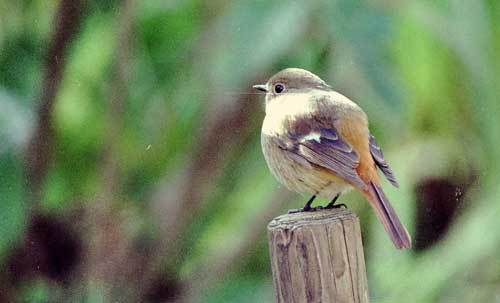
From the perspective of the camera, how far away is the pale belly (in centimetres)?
417

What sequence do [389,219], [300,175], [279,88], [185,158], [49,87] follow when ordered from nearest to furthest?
1. [389,219]
2. [300,175]
3. [279,88]
4. [49,87]
5. [185,158]

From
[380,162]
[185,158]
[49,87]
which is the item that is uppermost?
[380,162]

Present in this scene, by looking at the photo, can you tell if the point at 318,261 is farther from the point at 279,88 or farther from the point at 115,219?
the point at 115,219

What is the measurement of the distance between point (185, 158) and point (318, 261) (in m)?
2.93

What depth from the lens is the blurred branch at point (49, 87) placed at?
561cm

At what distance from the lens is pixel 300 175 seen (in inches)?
165

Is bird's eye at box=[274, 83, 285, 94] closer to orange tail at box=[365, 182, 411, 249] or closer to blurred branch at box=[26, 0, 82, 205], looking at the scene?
orange tail at box=[365, 182, 411, 249]

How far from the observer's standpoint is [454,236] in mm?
6609

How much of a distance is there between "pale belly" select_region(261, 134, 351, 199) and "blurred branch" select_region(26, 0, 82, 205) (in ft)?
5.47

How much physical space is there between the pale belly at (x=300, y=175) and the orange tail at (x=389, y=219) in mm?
163

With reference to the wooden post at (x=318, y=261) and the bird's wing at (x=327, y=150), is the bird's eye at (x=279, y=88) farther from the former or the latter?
the wooden post at (x=318, y=261)

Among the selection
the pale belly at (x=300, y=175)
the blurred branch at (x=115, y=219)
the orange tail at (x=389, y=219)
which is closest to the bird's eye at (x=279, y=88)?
the pale belly at (x=300, y=175)

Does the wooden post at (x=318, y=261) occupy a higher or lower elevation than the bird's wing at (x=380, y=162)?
lower

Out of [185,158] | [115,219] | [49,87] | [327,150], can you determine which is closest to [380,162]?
[327,150]
